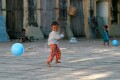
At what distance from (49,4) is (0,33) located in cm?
544

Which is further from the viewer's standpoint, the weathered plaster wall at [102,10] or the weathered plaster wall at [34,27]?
the weathered plaster wall at [102,10]

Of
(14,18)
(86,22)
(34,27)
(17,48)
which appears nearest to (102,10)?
(86,22)

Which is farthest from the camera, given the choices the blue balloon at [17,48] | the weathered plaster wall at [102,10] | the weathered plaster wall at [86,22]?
the weathered plaster wall at [102,10]

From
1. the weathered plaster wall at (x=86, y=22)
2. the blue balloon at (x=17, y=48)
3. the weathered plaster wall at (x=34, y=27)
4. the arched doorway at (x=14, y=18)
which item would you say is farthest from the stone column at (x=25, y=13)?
the blue balloon at (x=17, y=48)

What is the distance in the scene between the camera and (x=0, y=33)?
88.9 ft

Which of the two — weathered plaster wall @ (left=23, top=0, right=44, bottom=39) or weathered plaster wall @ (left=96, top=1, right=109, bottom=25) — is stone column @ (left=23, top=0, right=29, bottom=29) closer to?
weathered plaster wall @ (left=23, top=0, right=44, bottom=39)

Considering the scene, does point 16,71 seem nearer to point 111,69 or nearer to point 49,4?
point 111,69

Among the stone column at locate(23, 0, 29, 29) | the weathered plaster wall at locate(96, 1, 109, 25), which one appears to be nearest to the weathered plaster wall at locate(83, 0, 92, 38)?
the weathered plaster wall at locate(96, 1, 109, 25)

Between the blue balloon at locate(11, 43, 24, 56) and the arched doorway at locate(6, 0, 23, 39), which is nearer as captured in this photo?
the blue balloon at locate(11, 43, 24, 56)

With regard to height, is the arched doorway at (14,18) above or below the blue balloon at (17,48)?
above

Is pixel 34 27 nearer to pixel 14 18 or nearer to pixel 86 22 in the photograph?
pixel 14 18

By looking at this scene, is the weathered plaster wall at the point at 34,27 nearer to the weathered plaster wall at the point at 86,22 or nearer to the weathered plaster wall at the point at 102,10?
the weathered plaster wall at the point at 86,22

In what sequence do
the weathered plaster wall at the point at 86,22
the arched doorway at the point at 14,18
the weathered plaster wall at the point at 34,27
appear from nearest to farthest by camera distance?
the weathered plaster wall at the point at 34,27
the arched doorway at the point at 14,18
the weathered plaster wall at the point at 86,22

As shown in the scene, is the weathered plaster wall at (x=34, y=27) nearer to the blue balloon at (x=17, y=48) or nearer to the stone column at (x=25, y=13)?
the stone column at (x=25, y=13)
